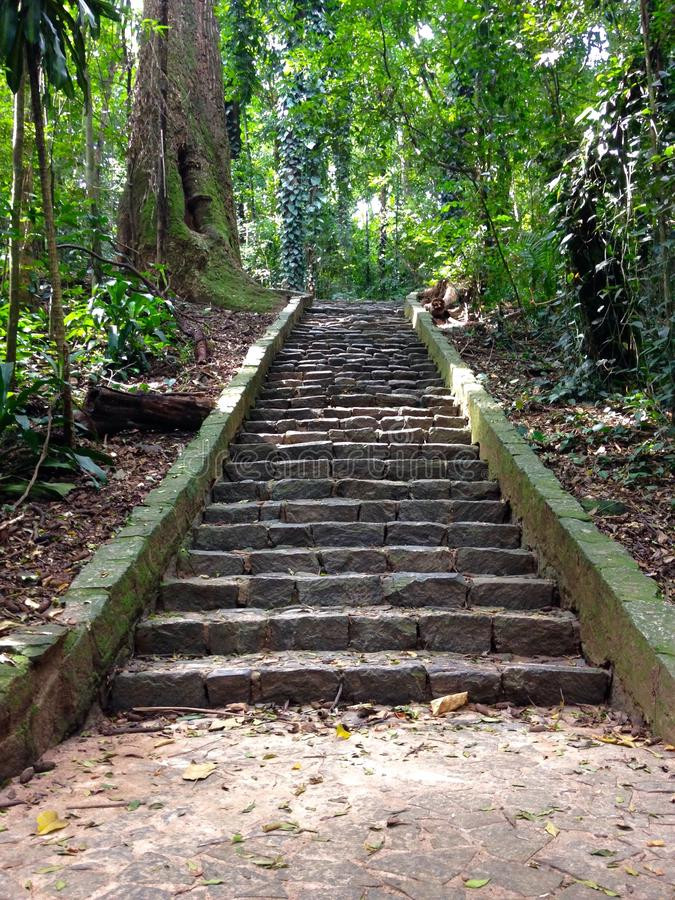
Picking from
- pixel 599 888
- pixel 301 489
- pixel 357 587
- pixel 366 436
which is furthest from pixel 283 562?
pixel 599 888

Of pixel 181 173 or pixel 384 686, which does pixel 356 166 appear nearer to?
pixel 181 173

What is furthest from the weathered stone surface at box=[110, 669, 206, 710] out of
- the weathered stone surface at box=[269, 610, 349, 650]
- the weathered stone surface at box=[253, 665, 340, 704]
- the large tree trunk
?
the large tree trunk

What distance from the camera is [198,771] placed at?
2.49 m

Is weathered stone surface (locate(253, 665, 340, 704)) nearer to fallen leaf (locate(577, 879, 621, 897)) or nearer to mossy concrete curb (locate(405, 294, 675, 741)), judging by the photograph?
mossy concrete curb (locate(405, 294, 675, 741))

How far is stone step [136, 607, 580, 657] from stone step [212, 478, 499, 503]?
5.17 feet

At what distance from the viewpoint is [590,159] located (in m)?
6.10

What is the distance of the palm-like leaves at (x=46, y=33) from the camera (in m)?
3.93

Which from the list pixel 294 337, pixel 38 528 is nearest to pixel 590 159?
pixel 294 337

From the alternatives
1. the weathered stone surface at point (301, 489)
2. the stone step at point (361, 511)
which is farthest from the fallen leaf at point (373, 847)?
the weathered stone surface at point (301, 489)

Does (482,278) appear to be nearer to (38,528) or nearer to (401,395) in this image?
(401,395)

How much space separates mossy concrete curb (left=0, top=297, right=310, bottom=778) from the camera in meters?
2.50

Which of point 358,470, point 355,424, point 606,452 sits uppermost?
point 355,424

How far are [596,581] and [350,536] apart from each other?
1641mm

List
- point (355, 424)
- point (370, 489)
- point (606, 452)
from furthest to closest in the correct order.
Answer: point (355, 424) < point (606, 452) < point (370, 489)
